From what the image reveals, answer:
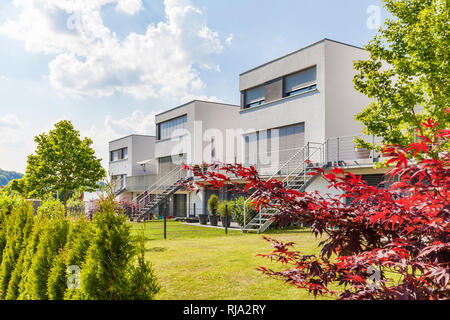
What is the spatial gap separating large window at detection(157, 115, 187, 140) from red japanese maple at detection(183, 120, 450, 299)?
88.0ft

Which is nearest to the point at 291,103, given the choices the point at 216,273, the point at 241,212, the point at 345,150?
the point at 345,150

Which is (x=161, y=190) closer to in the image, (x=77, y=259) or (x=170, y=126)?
(x=170, y=126)

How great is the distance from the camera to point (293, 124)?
19.8 m

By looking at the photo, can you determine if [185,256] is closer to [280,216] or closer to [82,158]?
[280,216]

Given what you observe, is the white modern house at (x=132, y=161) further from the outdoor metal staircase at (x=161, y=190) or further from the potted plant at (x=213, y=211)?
the potted plant at (x=213, y=211)

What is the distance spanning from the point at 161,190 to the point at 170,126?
6.13 metres

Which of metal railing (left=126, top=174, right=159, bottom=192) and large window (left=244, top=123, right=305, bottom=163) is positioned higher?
large window (left=244, top=123, right=305, bottom=163)

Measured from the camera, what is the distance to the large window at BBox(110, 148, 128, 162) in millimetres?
42178

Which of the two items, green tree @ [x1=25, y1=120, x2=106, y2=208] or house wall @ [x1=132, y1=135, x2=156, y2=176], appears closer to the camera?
green tree @ [x1=25, y1=120, x2=106, y2=208]

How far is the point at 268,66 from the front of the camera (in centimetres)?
2150

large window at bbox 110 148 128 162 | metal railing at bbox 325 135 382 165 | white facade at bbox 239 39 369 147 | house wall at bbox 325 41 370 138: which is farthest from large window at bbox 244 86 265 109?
large window at bbox 110 148 128 162

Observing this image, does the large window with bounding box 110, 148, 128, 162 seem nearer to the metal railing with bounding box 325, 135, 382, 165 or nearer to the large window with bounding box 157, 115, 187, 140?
the large window with bounding box 157, 115, 187, 140

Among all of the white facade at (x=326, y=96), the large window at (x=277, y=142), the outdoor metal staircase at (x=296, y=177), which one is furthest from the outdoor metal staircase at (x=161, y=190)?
the white facade at (x=326, y=96)

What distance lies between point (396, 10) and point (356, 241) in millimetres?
11351
